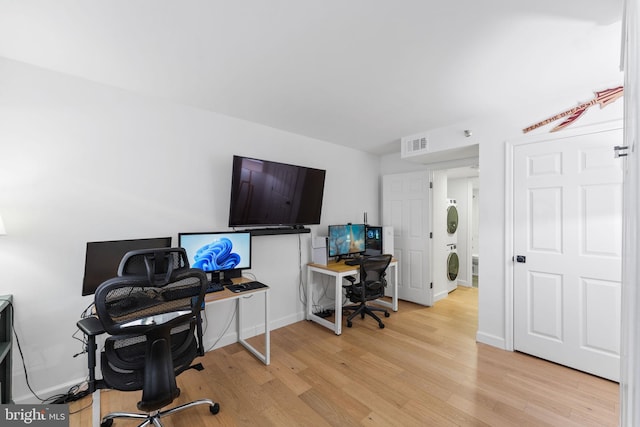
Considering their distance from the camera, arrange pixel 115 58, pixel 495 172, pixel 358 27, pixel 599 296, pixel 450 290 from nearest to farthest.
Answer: pixel 358 27, pixel 115 58, pixel 599 296, pixel 495 172, pixel 450 290

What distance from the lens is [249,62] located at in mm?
1901

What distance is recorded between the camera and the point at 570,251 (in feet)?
7.94

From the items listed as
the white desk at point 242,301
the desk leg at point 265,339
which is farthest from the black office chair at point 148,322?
the desk leg at point 265,339

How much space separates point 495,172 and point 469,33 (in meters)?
1.75

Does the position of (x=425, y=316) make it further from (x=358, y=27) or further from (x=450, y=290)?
(x=358, y=27)

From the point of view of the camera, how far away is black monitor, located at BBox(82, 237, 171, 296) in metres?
1.89

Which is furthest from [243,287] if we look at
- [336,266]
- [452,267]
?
[452,267]

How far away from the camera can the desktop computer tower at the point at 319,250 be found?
11.6ft

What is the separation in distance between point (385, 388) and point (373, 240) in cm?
227

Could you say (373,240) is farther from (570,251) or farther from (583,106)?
(583,106)

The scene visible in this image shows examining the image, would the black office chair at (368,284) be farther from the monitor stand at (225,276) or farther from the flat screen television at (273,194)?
the monitor stand at (225,276)

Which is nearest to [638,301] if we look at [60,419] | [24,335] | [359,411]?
[359,411]

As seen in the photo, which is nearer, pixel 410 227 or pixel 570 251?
pixel 570 251

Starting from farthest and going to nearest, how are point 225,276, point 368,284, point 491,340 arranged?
1. point 368,284
2. point 491,340
3. point 225,276
